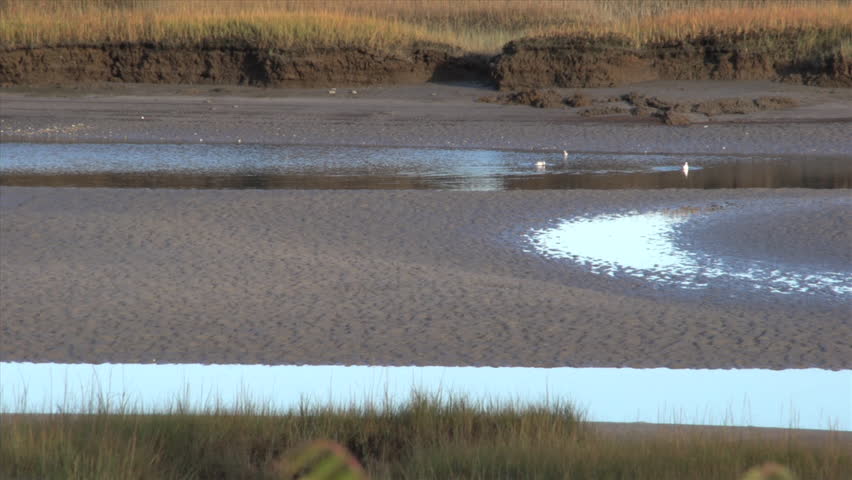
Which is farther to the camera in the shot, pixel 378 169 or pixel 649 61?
pixel 649 61

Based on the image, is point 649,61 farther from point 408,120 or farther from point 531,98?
point 408,120

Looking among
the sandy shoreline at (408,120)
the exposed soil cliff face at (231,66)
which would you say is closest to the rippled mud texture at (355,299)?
the sandy shoreline at (408,120)

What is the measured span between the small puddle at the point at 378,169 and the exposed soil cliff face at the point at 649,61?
578cm

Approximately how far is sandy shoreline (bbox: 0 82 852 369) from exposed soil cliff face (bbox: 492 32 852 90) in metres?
10.8

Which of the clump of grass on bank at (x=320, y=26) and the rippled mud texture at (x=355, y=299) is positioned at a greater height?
the clump of grass on bank at (x=320, y=26)

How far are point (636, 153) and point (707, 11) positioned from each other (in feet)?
32.3

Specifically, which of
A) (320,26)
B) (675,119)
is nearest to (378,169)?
(675,119)

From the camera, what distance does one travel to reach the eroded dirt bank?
23.7m

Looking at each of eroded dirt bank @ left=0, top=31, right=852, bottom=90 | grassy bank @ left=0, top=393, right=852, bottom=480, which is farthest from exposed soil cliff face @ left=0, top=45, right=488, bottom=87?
grassy bank @ left=0, top=393, right=852, bottom=480

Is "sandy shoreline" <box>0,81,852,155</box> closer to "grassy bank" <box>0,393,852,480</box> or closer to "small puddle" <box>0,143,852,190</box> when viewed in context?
"small puddle" <box>0,143,852,190</box>

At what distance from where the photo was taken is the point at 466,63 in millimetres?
24844

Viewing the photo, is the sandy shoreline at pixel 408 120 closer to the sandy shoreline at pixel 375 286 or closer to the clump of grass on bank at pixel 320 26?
the clump of grass on bank at pixel 320 26

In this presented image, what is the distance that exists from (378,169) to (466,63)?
9.22 meters

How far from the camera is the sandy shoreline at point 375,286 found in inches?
269
